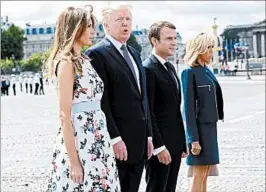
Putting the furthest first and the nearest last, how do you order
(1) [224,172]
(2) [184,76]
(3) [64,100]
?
(1) [224,172]
(2) [184,76]
(3) [64,100]

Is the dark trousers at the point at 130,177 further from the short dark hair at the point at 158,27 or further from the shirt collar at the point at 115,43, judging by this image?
the short dark hair at the point at 158,27

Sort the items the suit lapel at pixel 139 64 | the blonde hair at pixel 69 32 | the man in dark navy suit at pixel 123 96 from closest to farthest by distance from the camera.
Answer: the blonde hair at pixel 69 32
the man in dark navy suit at pixel 123 96
the suit lapel at pixel 139 64

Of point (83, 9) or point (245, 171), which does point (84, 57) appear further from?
point (245, 171)

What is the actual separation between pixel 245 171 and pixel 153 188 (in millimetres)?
4090

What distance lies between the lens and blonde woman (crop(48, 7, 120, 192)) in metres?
4.38

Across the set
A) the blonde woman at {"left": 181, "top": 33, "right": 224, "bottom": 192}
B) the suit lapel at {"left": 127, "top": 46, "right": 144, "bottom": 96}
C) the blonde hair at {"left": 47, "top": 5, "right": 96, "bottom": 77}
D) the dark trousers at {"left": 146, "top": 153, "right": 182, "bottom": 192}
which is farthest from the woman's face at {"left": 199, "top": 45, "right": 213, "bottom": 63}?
the blonde hair at {"left": 47, "top": 5, "right": 96, "bottom": 77}

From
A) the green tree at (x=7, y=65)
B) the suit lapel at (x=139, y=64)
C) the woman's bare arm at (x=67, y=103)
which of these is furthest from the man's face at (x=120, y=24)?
the green tree at (x=7, y=65)

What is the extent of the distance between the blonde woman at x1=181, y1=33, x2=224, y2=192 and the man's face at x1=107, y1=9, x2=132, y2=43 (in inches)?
46.7

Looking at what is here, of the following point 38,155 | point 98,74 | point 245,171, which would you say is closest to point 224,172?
point 245,171

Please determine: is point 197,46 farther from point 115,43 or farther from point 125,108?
point 125,108

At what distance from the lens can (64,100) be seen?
4383 mm

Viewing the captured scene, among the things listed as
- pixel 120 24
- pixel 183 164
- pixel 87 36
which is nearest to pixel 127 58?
pixel 120 24

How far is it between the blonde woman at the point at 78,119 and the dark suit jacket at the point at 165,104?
47.4 inches

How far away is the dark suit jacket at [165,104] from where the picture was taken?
5.76 metres
